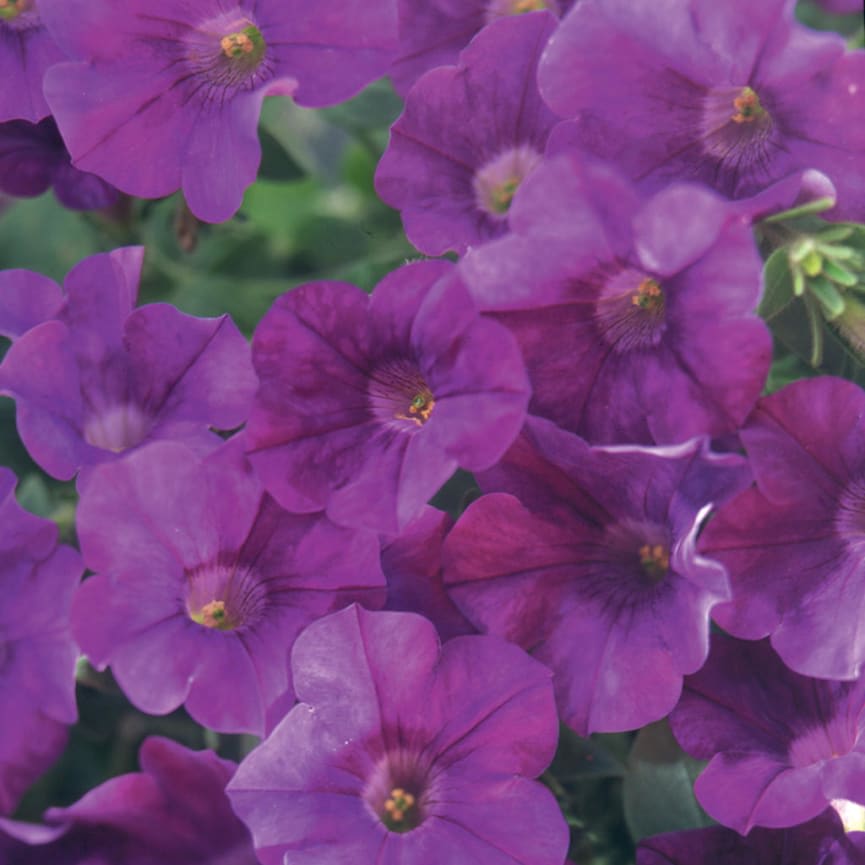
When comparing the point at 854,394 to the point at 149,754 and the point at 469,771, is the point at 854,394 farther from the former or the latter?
the point at 149,754

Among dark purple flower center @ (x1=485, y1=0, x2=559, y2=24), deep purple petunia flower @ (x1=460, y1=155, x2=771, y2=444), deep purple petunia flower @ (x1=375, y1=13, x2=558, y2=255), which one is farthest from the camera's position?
dark purple flower center @ (x1=485, y1=0, x2=559, y2=24)

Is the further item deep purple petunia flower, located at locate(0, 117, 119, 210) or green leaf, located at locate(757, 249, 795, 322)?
deep purple petunia flower, located at locate(0, 117, 119, 210)

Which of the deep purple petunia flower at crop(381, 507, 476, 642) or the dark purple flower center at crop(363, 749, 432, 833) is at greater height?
the deep purple petunia flower at crop(381, 507, 476, 642)

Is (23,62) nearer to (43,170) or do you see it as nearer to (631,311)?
(43,170)

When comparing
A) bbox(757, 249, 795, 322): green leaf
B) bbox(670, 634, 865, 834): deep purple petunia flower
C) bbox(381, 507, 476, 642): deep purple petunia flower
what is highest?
bbox(757, 249, 795, 322): green leaf

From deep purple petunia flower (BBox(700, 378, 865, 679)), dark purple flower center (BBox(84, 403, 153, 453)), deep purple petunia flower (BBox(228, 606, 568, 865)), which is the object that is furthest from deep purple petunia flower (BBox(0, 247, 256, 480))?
deep purple petunia flower (BBox(700, 378, 865, 679))

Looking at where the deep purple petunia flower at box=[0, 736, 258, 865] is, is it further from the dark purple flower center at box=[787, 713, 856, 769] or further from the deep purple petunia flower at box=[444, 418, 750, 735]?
the dark purple flower center at box=[787, 713, 856, 769]

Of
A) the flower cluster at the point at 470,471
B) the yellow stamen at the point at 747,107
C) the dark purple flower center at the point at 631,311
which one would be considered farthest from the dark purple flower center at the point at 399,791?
the yellow stamen at the point at 747,107
